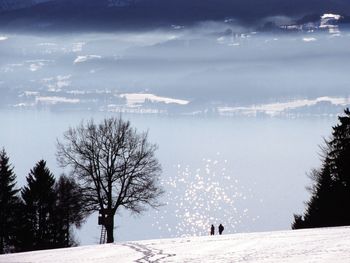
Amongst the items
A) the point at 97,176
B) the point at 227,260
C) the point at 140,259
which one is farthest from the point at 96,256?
the point at 97,176

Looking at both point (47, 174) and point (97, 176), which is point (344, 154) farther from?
point (47, 174)

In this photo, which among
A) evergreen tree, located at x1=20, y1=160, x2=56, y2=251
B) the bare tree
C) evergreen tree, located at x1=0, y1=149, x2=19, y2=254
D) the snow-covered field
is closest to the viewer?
the snow-covered field

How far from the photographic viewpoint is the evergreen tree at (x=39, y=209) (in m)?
76.1

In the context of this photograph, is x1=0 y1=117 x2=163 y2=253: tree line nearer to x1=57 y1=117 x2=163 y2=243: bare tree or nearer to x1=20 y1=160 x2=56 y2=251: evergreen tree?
x1=57 y1=117 x2=163 y2=243: bare tree

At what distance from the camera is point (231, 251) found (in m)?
27.5

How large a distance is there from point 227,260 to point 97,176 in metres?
36.9

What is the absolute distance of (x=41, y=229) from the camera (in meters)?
77.0

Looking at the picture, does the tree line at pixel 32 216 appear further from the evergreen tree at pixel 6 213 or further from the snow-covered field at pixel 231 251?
the snow-covered field at pixel 231 251

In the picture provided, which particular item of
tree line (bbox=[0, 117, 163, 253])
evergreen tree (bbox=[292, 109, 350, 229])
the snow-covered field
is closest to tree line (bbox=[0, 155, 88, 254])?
tree line (bbox=[0, 117, 163, 253])

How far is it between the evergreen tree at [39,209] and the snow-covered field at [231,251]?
44.0 meters

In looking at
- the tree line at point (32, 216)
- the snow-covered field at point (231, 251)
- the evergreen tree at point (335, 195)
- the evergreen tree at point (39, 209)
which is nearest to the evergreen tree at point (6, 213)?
the tree line at point (32, 216)

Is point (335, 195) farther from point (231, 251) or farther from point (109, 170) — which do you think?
point (231, 251)

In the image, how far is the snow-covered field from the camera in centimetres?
2477

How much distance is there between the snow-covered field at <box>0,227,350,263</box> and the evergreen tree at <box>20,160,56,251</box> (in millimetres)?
44047
